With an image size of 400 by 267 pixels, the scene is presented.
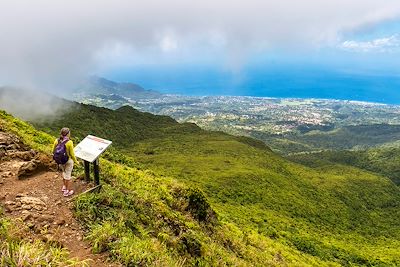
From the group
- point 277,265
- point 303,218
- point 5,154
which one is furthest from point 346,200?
point 5,154

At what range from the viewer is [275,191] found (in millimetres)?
68875

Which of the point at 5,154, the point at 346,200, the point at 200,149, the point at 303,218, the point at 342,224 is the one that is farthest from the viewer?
the point at 200,149

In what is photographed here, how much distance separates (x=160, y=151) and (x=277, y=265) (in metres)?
80.5

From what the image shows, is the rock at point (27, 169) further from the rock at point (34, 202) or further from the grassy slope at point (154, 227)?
the grassy slope at point (154, 227)

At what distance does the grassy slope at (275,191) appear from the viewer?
139 ft

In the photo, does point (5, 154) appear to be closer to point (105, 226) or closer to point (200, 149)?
point (105, 226)

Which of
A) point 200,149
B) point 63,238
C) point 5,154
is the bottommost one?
point 200,149

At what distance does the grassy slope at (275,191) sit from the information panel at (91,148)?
796 inches

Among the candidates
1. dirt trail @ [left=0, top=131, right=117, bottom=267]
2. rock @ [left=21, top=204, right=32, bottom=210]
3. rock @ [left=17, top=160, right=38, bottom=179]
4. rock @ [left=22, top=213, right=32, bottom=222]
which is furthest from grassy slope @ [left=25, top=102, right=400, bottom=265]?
rock @ [left=22, top=213, right=32, bottom=222]

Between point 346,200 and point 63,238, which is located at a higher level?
point 63,238

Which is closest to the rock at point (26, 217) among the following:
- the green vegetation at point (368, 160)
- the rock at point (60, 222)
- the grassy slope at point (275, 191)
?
the rock at point (60, 222)

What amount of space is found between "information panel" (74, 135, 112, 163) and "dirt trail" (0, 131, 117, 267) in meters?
1.44

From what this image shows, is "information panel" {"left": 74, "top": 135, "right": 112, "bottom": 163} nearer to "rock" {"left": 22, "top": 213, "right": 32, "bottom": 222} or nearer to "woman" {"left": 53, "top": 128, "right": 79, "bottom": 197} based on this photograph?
"woman" {"left": 53, "top": 128, "right": 79, "bottom": 197}

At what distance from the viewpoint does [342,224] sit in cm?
6569
